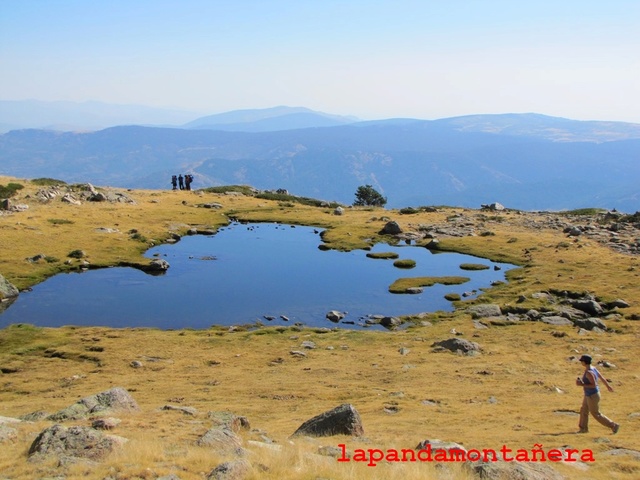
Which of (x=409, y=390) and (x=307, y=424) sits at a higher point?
(x=307, y=424)

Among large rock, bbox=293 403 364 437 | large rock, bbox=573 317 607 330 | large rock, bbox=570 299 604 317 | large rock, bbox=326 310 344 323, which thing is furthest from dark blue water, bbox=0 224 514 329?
large rock, bbox=293 403 364 437

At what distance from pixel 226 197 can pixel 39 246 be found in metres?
52.5

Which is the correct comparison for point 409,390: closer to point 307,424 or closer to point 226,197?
point 307,424

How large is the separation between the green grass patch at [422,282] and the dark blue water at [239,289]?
981 millimetres

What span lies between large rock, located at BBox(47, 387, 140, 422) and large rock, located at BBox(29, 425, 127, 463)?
438 centimetres

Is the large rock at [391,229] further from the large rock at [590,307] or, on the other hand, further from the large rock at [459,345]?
the large rock at [459,345]

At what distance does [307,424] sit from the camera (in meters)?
21.1

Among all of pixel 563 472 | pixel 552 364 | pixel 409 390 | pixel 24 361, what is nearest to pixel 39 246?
pixel 24 361

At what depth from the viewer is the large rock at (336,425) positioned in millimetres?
20344

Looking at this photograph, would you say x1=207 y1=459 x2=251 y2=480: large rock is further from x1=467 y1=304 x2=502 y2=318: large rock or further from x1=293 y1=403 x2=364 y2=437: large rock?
x1=467 y1=304 x2=502 y2=318: large rock

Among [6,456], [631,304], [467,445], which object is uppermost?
[6,456]

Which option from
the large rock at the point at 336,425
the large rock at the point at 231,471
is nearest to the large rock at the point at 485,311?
the large rock at the point at 336,425

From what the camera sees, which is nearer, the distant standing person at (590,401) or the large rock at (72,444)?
the large rock at (72,444)

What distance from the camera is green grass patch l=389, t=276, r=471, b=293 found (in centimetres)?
5659
